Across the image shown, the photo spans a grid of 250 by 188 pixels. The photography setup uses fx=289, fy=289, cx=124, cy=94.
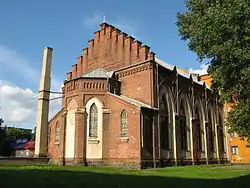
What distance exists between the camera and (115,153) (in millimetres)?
26078

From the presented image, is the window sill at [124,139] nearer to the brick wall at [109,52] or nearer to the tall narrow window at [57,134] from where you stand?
the tall narrow window at [57,134]

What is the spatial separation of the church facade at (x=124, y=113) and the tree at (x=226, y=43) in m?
9.20

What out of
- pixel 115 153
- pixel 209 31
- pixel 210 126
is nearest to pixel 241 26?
pixel 209 31

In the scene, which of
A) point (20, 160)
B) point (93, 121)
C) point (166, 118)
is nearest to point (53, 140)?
point (93, 121)

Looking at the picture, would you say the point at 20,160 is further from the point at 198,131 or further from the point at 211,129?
the point at 211,129

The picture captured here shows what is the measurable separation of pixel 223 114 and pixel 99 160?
2613 cm

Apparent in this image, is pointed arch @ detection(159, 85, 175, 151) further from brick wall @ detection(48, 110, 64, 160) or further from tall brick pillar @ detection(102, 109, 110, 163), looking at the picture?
brick wall @ detection(48, 110, 64, 160)

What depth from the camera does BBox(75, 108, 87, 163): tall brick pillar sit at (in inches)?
1030

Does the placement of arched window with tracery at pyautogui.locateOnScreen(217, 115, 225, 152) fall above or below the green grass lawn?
above

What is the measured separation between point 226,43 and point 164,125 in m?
14.9

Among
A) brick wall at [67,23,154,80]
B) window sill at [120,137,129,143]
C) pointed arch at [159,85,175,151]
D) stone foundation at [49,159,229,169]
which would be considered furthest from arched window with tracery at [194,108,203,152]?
window sill at [120,137,129,143]

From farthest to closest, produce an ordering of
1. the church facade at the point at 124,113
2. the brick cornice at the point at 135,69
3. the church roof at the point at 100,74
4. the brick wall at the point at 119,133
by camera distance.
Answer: the church roof at the point at 100,74, the brick cornice at the point at 135,69, the church facade at the point at 124,113, the brick wall at the point at 119,133

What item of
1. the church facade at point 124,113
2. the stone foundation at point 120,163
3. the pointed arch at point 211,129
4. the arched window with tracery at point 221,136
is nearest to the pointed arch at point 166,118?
the church facade at point 124,113

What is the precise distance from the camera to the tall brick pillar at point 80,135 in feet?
85.8
